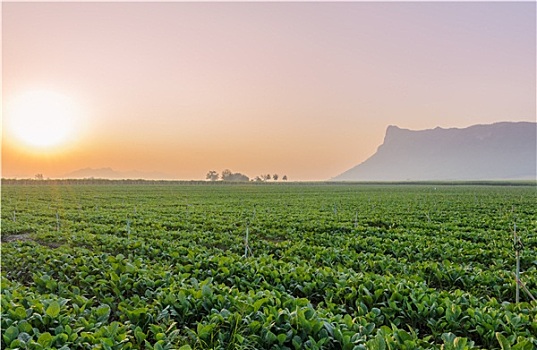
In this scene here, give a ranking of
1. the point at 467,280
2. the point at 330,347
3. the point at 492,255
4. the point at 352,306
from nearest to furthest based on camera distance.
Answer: the point at 330,347, the point at 352,306, the point at 467,280, the point at 492,255

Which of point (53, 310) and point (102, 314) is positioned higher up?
point (53, 310)

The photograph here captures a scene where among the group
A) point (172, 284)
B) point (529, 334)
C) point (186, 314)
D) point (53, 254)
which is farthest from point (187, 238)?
point (529, 334)

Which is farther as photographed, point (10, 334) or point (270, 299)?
point (270, 299)

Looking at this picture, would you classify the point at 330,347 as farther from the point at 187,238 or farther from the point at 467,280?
the point at 187,238

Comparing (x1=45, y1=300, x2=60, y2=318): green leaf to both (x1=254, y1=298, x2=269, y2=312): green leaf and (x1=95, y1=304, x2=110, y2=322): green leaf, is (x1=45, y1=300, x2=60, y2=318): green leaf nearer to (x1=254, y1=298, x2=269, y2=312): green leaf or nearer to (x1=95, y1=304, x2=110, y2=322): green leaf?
(x1=95, y1=304, x2=110, y2=322): green leaf

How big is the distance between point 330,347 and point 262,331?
0.70 m

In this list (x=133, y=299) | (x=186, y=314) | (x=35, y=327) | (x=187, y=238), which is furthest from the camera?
(x=187, y=238)

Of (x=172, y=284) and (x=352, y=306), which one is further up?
(x=172, y=284)

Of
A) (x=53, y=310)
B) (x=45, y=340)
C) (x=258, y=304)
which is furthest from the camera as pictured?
(x=258, y=304)

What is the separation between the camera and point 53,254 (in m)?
7.77

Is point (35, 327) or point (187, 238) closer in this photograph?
point (35, 327)

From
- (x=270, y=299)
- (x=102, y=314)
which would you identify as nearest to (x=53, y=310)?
(x=102, y=314)

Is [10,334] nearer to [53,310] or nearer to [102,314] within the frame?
[53,310]

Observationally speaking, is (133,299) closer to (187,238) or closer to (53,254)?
(53,254)
